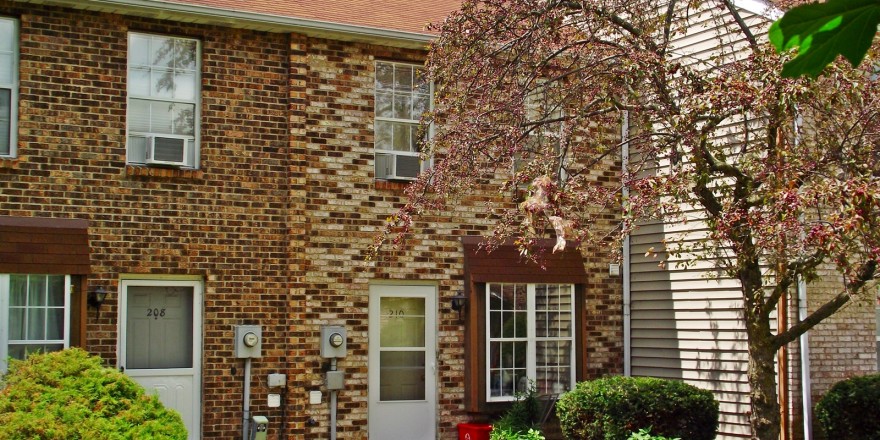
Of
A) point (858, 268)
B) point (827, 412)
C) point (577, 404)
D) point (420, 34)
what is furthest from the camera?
point (420, 34)

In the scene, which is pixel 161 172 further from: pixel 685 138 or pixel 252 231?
pixel 685 138

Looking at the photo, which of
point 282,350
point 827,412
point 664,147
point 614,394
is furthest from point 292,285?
point 827,412

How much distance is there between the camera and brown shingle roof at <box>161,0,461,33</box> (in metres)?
12.5

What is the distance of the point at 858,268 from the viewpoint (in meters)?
9.01

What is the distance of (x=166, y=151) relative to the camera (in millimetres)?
11898

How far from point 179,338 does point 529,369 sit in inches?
171

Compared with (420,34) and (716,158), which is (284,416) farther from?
(716,158)

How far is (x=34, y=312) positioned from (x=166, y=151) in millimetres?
2197

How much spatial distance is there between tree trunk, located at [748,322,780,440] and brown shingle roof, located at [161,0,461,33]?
510cm

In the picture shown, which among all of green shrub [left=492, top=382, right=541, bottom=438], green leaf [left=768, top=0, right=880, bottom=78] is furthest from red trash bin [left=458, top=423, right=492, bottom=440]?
green leaf [left=768, top=0, right=880, bottom=78]

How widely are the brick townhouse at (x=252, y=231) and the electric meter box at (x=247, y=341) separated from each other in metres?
0.02

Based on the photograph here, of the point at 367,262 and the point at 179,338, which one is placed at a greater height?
the point at 367,262

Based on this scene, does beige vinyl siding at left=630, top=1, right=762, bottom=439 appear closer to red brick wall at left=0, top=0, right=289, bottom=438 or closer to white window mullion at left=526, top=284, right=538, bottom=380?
white window mullion at left=526, top=284, right=538, bottom=380

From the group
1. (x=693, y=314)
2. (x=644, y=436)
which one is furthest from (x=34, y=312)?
(x=693, y=314)
